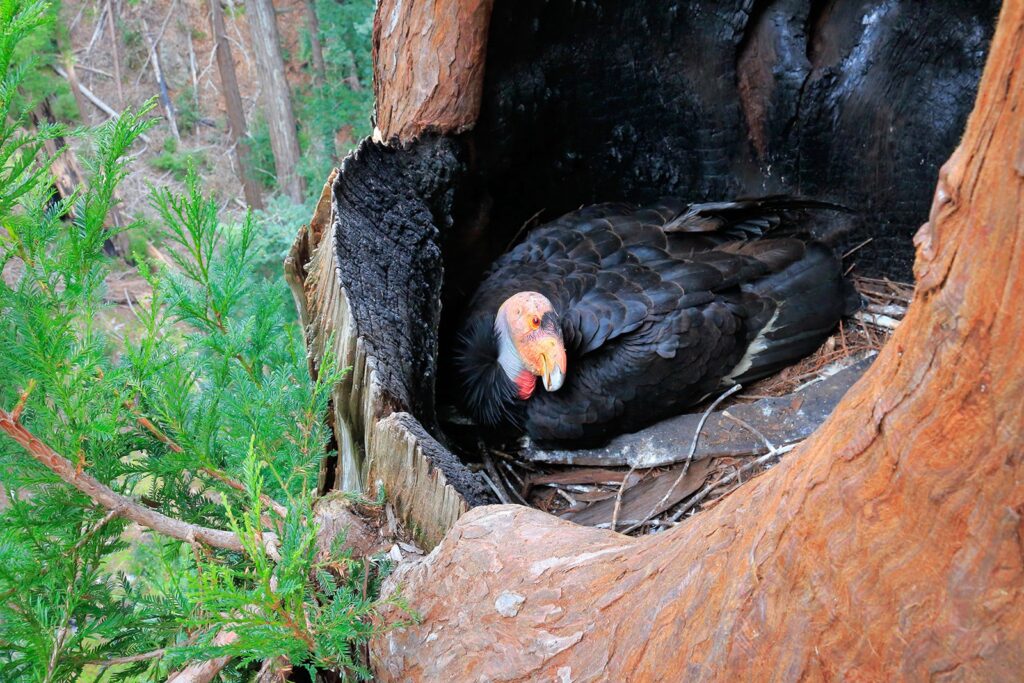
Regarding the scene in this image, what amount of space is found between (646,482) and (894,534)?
1.82 metres

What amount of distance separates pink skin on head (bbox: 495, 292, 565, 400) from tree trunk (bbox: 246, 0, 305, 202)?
571 cm

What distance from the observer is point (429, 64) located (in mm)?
2574

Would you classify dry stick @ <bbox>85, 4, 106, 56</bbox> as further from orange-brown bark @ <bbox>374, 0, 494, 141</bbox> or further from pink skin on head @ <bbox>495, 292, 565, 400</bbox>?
pink skin on head @ <bbox>495, 292, 565, 400</bbox>

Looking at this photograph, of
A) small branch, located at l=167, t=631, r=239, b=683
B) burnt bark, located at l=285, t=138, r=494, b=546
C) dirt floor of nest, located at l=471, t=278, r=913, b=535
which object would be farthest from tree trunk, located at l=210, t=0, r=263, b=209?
small branch, located at l=167, t=631, r=239, b=683

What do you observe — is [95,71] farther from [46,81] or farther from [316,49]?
[46,81]

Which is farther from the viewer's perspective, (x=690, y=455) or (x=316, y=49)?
(x=316, y=49)

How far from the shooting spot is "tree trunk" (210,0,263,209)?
8906 millimetres

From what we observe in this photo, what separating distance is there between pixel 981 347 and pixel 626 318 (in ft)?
6.46

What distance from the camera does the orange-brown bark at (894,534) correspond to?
762mm

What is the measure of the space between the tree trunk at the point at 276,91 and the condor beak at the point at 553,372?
5912mm

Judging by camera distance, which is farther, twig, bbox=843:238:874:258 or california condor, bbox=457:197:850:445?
twig, bbox=843:238:874:258

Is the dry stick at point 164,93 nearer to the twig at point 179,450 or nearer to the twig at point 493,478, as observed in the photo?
the twig at point 493,478

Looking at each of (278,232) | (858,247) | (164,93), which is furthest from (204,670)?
(164,93)

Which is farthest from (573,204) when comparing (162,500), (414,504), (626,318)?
(162,500)
